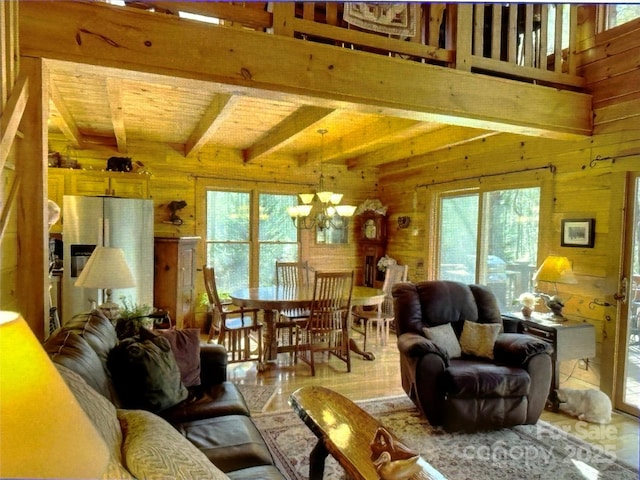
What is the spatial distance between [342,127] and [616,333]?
10.8 feet

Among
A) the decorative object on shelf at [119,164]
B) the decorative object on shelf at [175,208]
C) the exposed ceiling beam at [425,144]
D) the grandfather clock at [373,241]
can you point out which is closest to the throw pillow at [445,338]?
the exposed ceiling beam at [425,144]

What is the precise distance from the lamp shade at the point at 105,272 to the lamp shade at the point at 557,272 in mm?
3270

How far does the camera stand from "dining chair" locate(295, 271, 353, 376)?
395 centimetres

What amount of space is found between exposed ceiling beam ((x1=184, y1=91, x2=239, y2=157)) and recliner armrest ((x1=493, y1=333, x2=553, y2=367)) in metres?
2.82

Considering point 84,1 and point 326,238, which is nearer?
point 84,1

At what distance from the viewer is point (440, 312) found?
11.0 feet

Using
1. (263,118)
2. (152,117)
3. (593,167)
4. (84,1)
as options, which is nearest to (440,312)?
(593,167)

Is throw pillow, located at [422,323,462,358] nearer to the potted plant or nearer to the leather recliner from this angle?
the leather recliner

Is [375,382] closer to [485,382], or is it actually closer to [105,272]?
[485,382]

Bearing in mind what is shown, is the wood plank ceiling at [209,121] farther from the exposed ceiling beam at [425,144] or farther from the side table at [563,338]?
the side table at [563,338]

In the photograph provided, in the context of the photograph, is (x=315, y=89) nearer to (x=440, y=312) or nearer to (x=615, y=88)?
(x=440, y=312)

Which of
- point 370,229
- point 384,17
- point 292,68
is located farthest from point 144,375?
point 370,229

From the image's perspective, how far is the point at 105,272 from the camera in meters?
2.52

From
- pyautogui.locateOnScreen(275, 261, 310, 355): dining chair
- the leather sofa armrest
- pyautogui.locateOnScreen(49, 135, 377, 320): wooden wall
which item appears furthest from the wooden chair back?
the leather sofa armrest
